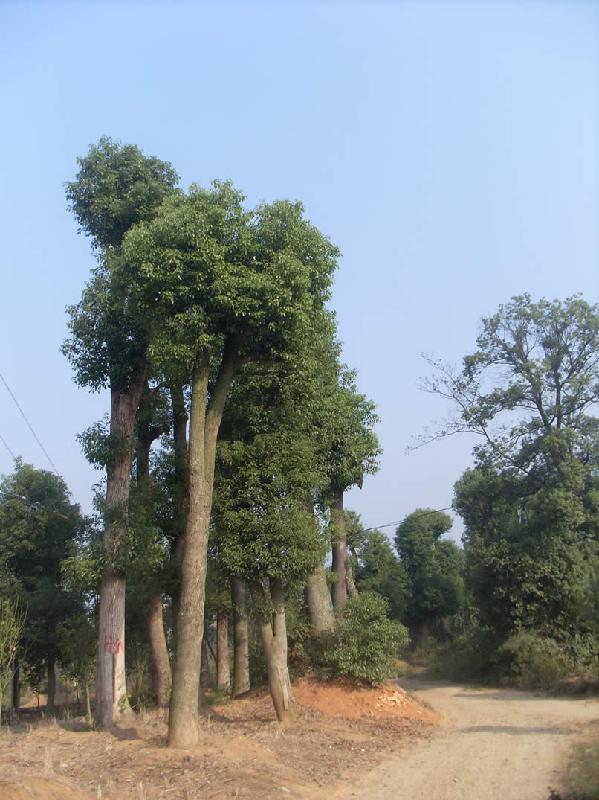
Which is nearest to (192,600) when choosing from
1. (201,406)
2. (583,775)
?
(201,406)

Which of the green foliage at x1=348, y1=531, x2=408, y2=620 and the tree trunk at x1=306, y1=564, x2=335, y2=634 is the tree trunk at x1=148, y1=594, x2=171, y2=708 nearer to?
the tree trunk at x1=306, y1=564, x2=335, y2=634

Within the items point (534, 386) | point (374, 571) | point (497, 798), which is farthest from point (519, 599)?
point (374, 571)

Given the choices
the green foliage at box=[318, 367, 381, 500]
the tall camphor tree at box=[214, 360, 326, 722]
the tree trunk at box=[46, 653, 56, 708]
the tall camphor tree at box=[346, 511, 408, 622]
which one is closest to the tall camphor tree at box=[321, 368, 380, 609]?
the green foliage at box=[318, 367, 381, 500]

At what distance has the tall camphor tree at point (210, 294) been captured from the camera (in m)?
11.8

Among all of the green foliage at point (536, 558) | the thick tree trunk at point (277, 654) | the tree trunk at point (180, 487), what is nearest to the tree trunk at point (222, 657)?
the green foliage at point (536, 558)

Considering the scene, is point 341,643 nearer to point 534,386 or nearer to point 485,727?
point 485,727

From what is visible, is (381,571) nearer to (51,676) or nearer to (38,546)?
(51,676)

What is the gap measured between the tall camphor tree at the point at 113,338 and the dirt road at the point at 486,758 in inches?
278

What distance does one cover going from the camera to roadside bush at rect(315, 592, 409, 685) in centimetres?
1675

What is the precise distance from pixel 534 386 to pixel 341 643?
13.5 metres

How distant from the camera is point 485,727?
578 inches

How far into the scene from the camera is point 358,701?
16188mm

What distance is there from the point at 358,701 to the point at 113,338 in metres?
10.0

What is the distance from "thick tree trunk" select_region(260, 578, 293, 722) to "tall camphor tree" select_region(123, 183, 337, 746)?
10.8 ft
